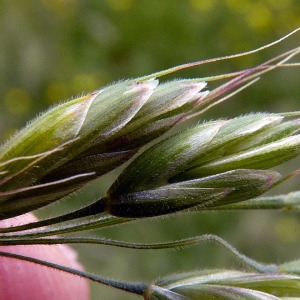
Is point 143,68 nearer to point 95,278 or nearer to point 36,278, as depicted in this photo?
point 36,278

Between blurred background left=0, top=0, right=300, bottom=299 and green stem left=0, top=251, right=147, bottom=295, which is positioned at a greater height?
blurred background left=0, top=0, right=300, bottom=299

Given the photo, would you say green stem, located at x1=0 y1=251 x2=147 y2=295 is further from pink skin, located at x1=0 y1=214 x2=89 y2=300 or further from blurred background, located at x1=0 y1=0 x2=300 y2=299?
blurred background, located at x1=0 y1=0 x2=300 y2=299

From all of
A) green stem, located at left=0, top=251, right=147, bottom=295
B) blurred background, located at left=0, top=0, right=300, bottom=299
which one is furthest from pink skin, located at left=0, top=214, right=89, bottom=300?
blurred background, located at left=0, top=0, right=300, bottom=299

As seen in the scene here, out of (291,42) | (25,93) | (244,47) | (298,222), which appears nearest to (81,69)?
(25,93)

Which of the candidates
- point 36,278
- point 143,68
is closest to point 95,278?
point 36,278

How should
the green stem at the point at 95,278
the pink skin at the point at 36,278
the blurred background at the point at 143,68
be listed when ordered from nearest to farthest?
the green stem at the point at 95,278 < the pink skin at the point at 36,278 < the blurred background at the point at 143,68

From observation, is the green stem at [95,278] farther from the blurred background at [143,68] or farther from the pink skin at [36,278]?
the blurred background at [143,68]

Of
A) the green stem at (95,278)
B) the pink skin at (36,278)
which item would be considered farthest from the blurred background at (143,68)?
the green stem at (95,278)
